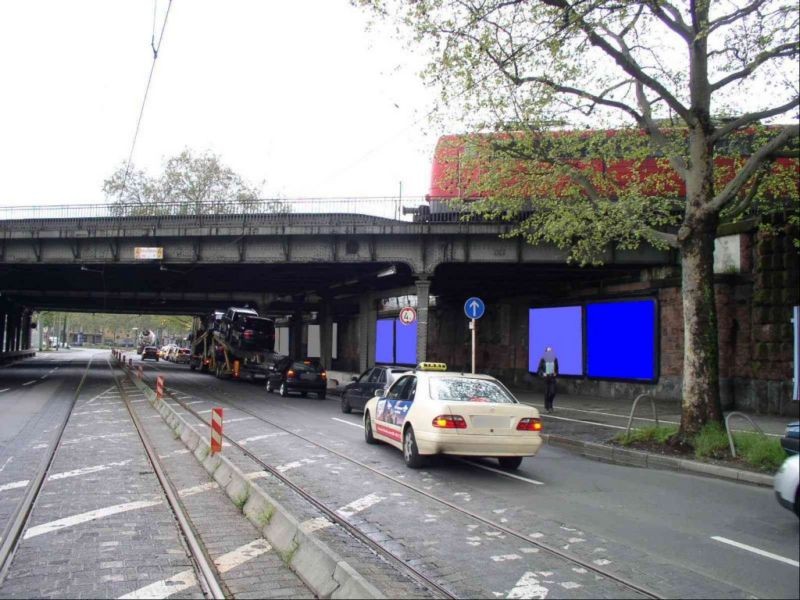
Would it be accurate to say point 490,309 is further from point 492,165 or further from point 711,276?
point 711,276

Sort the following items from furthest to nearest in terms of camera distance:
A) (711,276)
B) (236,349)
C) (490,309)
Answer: (236,349) < (490,309) < (711,276)

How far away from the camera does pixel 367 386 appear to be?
17969 mm

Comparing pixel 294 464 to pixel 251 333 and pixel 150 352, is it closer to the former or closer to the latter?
pixel 251 333

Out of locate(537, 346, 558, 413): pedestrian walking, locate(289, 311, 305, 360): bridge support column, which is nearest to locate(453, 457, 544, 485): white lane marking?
locate(537, 346, 558, 413): pedestrian walking

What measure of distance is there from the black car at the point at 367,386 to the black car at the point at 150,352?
187 ft

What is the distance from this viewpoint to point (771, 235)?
17.4 m

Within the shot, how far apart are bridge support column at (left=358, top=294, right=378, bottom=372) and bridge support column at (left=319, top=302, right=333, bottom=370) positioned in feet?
13.0

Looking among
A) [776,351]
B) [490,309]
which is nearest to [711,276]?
[776,351]

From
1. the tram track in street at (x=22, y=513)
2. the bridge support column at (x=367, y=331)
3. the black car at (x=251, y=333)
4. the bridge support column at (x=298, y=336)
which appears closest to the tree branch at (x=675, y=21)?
the tram track in street at (x=22, y=513)

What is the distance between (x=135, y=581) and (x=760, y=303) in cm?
1707

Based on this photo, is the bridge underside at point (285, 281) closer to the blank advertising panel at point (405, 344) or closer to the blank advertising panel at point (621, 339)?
the blank advertising panel at point (621, 339)

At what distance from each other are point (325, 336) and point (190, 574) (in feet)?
103

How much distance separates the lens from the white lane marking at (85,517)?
629 cm

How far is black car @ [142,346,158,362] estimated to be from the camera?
70.8m
